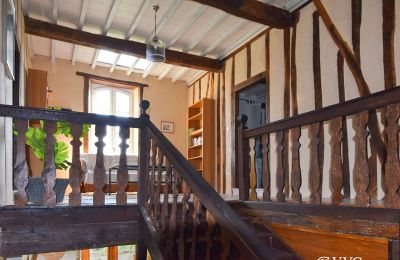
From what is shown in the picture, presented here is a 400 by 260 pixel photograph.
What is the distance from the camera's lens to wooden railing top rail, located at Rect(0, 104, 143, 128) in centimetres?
223

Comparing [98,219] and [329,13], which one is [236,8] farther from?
[98,219]

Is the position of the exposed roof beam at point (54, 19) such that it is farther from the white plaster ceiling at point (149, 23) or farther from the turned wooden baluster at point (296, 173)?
the turned wooden baluster at point (296, 173)

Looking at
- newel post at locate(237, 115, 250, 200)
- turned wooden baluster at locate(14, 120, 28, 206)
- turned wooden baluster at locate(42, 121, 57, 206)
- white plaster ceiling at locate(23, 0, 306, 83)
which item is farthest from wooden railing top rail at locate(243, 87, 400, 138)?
white plaster ceiling at locate(23, 0, 306, 83)

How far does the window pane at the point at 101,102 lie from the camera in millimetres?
7579

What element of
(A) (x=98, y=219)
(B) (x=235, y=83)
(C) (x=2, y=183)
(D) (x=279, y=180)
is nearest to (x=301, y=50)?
(B) (x=235, y=83)

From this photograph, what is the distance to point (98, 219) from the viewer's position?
8.29 feet

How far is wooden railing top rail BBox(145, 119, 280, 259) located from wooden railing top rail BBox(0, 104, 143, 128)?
812 mm

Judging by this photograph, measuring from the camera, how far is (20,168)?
2211 mm

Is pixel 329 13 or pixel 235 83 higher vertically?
pixel 329 13

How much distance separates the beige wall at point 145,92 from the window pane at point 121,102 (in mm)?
429

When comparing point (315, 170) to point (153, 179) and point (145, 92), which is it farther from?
point (145, 92)

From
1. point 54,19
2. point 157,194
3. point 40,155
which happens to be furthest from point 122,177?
point 54,19

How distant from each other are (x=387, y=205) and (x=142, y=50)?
16.5ft

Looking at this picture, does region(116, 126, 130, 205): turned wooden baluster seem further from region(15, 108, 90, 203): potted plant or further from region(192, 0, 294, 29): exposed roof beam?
region(192, 0, 294, 29): exposed roof beam
